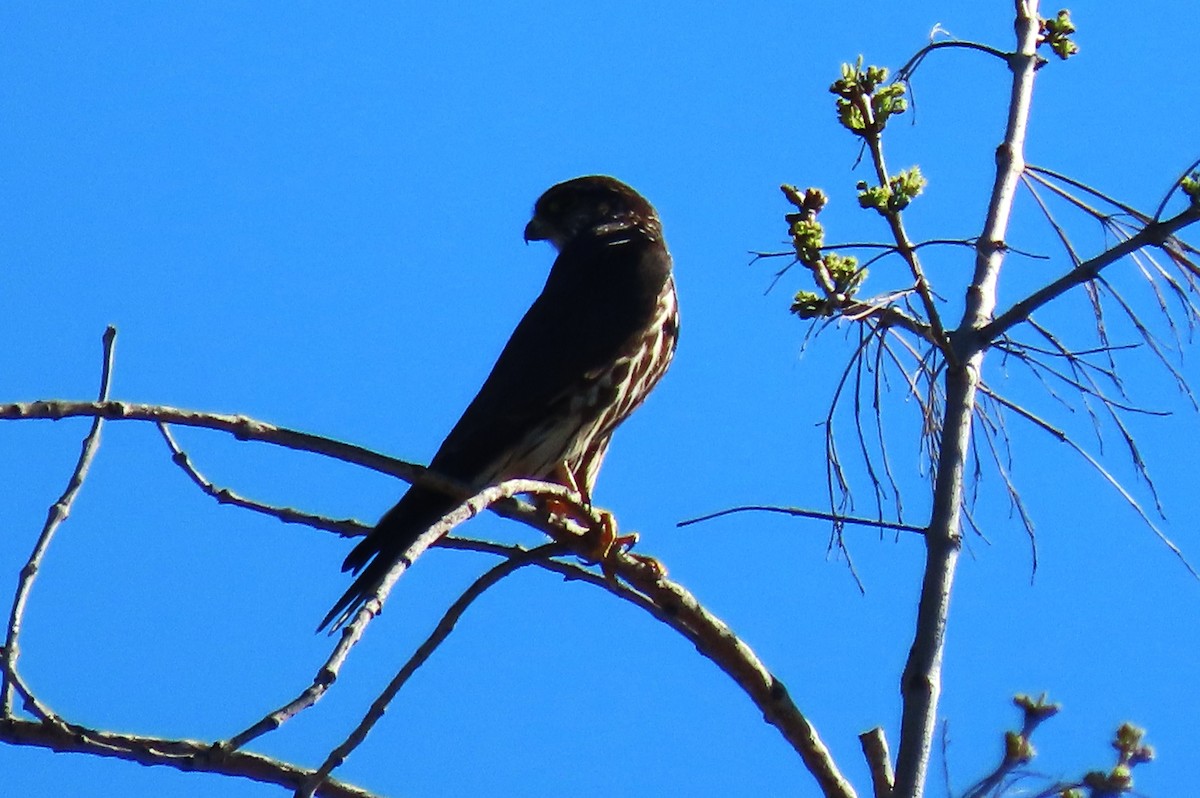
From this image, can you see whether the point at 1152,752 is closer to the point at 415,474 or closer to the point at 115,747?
the point at 415,474

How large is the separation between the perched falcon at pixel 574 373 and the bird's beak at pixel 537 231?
2.29 ft

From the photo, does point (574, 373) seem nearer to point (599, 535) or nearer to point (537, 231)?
point (599, 535)

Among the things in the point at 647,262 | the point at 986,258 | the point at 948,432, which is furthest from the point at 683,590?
the point at 647,262

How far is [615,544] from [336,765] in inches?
58.7

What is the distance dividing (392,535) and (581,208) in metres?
2.29

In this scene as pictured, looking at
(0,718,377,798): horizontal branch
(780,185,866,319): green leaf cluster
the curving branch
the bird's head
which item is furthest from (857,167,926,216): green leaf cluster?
the bird's head

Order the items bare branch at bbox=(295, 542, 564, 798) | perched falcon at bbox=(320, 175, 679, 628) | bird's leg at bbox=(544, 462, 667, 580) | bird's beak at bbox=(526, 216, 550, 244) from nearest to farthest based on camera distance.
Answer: bare branch at bbox=(295, 542, 564, 798) → bird's leg at bbox=(544, 462, 667, 580) → perched falcon at bbox=(320, 175, 679, 628) → bird's beak at bbox=(526, 216, 550, 244)

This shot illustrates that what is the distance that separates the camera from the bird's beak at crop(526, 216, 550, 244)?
5859 mm

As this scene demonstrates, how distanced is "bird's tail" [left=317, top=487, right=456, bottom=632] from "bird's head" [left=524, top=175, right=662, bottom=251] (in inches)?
78.1

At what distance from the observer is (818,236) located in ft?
9.14

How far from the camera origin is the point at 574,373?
14.8 ft

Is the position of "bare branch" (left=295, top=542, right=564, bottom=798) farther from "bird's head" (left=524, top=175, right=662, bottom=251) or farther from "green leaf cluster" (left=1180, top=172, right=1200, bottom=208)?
"bird's head" (left=524, top=175, right=662, bottom=251)

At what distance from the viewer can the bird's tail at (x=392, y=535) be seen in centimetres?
369

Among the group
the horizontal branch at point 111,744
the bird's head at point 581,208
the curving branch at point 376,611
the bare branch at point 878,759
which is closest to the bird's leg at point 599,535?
the curving branch at point 376,611
